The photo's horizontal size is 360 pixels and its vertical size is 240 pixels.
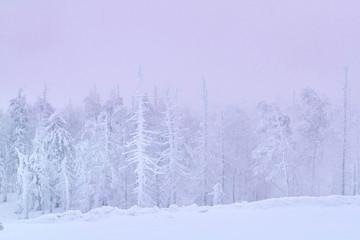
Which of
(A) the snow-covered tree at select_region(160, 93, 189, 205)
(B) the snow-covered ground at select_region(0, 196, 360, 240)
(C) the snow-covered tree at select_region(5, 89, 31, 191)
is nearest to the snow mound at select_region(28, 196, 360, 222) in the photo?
(B) the snow-covered ground at select_region(0, 196, 360, 240)

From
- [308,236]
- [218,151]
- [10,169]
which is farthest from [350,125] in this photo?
[10,169]

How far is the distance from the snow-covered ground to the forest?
13.8m

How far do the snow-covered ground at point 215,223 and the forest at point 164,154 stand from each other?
45.3 ft

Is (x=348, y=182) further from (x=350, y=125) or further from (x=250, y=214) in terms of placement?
(x=250, y=214)

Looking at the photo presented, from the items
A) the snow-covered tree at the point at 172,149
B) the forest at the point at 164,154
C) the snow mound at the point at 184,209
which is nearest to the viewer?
the snow mound at the point at 184,209

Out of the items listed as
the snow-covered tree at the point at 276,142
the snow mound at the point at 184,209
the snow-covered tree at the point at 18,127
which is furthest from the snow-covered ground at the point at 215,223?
the snow-covered tree at the point at 18,127

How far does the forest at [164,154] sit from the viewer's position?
33656mm

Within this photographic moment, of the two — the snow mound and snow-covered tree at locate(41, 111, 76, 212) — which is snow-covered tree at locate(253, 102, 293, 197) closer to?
the snow mound

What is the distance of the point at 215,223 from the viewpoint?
14.5 m

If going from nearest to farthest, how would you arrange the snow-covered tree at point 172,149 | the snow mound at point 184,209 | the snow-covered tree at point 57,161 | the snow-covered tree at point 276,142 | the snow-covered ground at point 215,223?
the snow-covered ground at point 215,223 → the snow mound at point 184,209 → the snow-covered tree at point 276,142 → the snow-covered tree at point 172,149 → the snow-covered tree at point 57,161

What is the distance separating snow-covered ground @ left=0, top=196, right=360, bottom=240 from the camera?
1270 cm

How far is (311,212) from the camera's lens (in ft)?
51.7

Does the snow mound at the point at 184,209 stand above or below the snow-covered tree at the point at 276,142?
below

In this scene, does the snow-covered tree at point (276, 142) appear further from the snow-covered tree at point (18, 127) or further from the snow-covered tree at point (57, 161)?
the snow-covered tree at point (18, 127)
